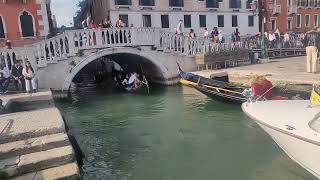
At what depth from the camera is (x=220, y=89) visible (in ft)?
29.9

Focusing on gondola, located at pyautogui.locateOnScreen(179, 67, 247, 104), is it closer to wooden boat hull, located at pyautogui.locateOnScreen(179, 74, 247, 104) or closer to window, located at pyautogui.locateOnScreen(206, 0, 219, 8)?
wooden boat hull, located at pyautogui.locateOnScreen(179, 74, 247, 104)

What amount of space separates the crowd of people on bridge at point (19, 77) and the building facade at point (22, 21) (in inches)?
150

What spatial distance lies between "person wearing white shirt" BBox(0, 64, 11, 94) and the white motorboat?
7.30 meters

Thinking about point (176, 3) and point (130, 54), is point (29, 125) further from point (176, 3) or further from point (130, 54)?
point (176, 3)

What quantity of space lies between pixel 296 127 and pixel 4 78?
8.50 meters

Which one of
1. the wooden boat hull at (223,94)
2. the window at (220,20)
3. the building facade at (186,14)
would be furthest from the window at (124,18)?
the wooden boat hull at (223,94)

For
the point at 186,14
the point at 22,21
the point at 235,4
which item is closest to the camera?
the point at 22,21

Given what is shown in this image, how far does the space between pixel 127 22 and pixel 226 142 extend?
12.9m

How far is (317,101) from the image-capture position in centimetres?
478

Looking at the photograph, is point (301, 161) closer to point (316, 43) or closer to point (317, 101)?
point (317, 101)

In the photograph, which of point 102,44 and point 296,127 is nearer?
point 296,127

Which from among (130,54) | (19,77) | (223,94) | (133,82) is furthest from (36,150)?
(130,54)

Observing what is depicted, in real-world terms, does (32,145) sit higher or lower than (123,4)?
lower

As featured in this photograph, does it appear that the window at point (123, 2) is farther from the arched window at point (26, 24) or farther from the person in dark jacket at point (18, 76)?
the person in dark jacket at point (18, 76)
